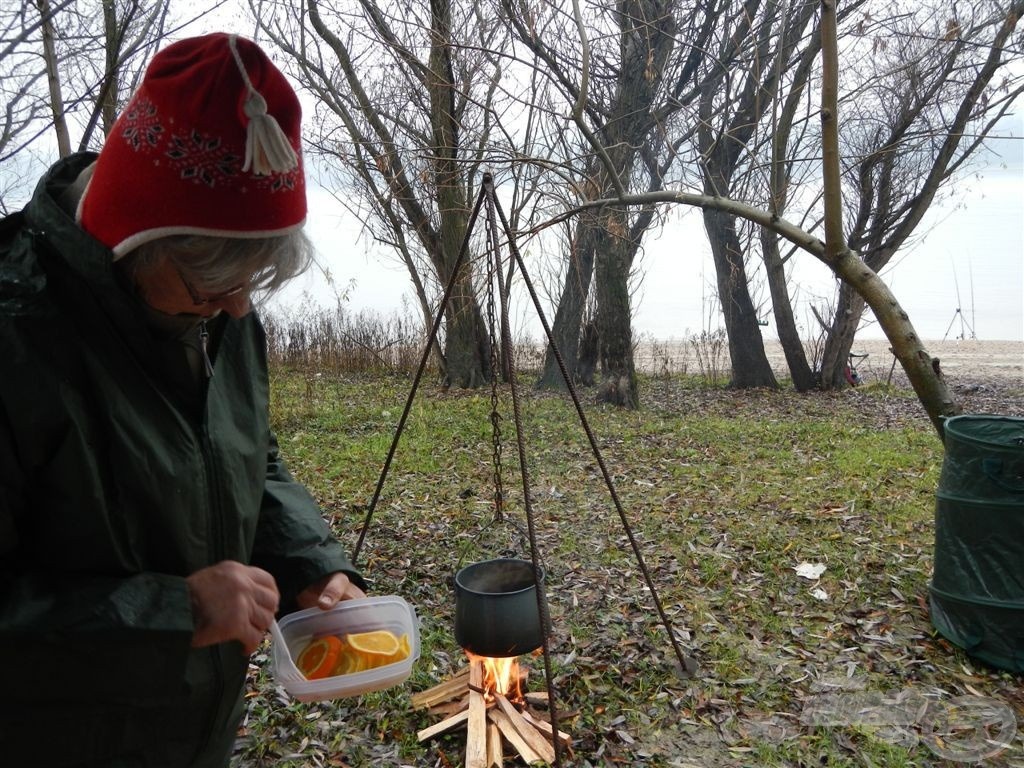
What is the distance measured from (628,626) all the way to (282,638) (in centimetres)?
243

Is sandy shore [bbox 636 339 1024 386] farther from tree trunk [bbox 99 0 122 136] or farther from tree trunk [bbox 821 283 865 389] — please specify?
tree trunk [bbox 99 0 122 136]

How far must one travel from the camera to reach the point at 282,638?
57.6 inches

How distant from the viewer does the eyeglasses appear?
1117 millimetres

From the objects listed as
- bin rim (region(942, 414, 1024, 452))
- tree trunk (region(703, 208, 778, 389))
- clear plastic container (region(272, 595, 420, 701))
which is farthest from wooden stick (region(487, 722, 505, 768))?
tree trunk (region(703, 208, 778, 389))

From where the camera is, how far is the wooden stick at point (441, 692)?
2949 millimetres

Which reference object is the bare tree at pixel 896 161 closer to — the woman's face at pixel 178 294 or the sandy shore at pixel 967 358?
the sandy shore at pixel 967 358

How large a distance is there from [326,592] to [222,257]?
76 centimetres

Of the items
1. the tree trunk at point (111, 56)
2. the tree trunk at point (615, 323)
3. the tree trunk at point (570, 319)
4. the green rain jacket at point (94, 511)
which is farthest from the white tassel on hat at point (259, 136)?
the tree trunk at point (570, 319)

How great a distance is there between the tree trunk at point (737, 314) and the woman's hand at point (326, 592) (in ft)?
34.0

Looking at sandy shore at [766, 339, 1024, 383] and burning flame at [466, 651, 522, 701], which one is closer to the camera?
burning flame at [466, 651, 522, 701]

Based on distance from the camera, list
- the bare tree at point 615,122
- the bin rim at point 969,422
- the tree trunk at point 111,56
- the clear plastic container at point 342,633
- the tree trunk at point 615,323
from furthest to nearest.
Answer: the tree trunk at point 615,323 < the bare tree at point 615,122 < the tree trunk at point 111,56 < the bin rim at point 969,422 < the clear plastic container at point 342,633

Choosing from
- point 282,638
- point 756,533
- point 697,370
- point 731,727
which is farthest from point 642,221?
point 282,638

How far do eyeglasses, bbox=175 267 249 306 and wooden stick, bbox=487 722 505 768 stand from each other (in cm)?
207

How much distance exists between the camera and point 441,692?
3.00 meters
